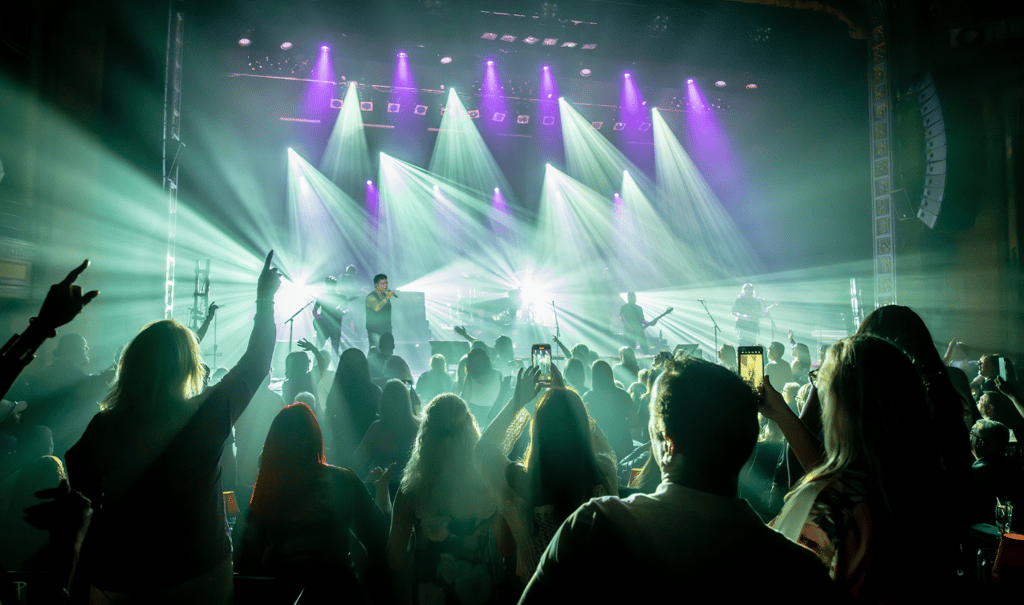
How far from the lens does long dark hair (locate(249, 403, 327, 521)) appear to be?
2326mm

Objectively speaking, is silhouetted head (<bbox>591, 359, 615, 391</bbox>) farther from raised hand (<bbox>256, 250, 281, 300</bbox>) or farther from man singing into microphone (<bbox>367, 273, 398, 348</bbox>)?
man singing into microphone (<bbox>367, 273, 398, 348</bbox>)

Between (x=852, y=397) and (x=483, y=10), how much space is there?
952 cm

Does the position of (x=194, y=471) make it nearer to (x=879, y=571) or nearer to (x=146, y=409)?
(x=146, y=409)

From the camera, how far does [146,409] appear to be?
165 cm

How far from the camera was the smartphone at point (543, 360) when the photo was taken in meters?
2.41

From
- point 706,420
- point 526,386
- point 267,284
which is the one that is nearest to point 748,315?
point 526,386

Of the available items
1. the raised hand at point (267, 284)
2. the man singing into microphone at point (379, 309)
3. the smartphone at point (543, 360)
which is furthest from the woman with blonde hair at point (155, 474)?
the man singing into microphone at point (379, 309)

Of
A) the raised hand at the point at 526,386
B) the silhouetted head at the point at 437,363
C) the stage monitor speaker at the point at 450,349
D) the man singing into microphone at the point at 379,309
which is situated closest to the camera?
the raised hand at the point at 526,386

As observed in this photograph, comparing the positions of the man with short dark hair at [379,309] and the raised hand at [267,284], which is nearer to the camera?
the raised hand at [267,284]

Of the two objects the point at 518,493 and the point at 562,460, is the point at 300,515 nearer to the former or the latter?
the point at 518,493

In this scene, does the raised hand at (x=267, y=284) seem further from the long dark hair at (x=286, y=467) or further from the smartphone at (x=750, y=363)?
the smartphone at (x=750, y=363)

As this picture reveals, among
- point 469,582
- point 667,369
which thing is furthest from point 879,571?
point 469,582

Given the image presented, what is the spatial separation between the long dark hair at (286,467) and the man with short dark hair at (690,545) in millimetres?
1579

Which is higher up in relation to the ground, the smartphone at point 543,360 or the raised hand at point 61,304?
the raised hand at point 61,304
